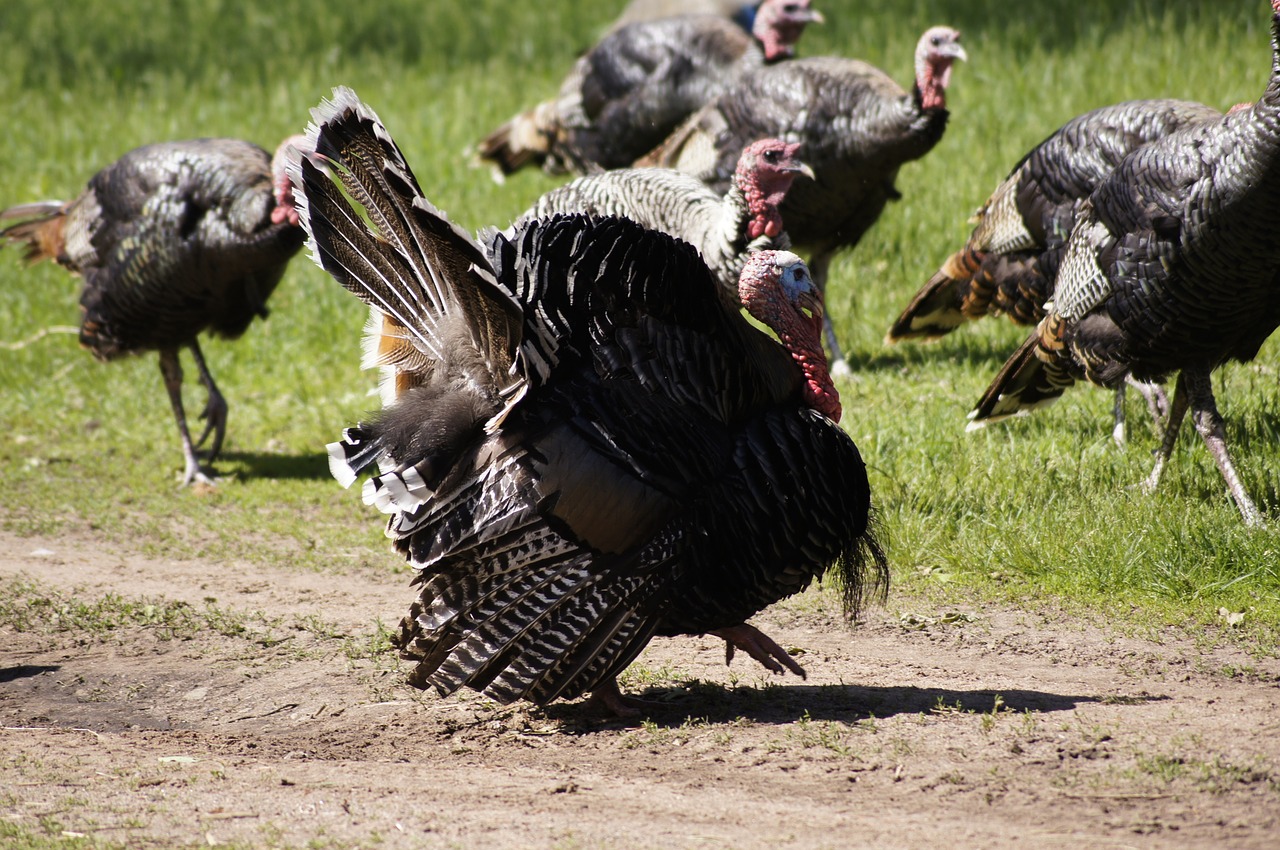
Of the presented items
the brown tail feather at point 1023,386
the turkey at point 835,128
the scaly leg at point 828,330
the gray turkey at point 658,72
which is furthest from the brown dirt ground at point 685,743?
the gray turkey at point 658,72

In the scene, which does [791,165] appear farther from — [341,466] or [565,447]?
[341,466]

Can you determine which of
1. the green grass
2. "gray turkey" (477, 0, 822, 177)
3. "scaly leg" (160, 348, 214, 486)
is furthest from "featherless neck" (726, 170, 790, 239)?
"scaly leg" (160, 348, 214, 486)

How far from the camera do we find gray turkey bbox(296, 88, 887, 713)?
367 cm

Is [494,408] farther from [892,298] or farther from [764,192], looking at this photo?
[892,298]

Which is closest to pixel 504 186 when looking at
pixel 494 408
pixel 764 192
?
pixel 764 192

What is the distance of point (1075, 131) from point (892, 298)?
9.76ft

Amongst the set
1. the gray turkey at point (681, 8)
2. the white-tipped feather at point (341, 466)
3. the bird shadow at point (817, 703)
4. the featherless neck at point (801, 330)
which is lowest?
the bird shadow at point (817, 703)

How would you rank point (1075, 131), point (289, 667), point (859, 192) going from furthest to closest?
1. point (859, 192)
2. point (1075, 131)
3. point (289, 667)

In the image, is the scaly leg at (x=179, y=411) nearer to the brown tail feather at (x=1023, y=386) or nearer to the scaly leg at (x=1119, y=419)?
the brown tail feather at (x=1023, y=386)

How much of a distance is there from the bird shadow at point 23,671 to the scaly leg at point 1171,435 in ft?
14.5

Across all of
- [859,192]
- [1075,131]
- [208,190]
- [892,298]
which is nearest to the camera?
[1075,131]

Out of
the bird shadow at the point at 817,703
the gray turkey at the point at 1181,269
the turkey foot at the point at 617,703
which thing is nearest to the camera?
the bird shadow at the point at 817,703

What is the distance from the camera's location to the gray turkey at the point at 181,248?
7066mm

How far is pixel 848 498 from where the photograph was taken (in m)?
3.95
